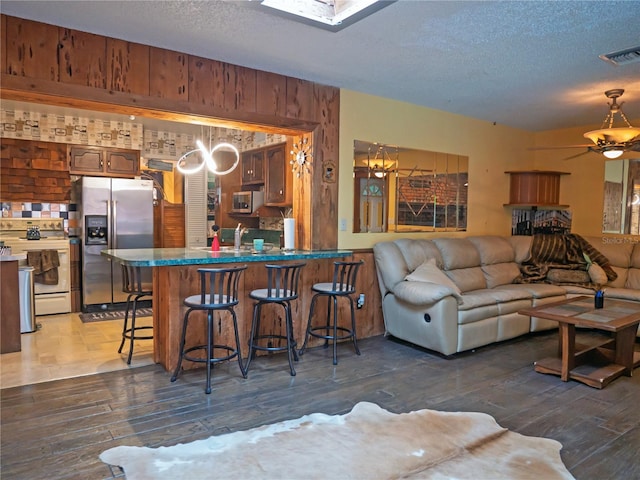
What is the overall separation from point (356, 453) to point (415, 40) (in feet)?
9.17

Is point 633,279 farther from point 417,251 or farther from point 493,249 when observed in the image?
point 417,251

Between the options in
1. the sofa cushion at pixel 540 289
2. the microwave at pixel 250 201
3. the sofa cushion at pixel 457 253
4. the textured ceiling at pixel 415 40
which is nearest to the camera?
the textured ceiling at pixel 415 40

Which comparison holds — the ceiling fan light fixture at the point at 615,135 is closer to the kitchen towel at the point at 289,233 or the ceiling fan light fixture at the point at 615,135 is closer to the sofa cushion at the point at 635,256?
the sofa cushion at the point at 635,256

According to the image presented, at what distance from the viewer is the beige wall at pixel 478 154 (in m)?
4.67

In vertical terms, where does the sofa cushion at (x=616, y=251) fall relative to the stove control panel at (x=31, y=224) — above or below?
below

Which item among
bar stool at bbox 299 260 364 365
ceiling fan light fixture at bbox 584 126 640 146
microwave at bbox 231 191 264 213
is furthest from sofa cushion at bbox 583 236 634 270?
microwave at bbox 231 191 264 213

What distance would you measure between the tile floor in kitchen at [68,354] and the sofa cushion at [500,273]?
3805mm

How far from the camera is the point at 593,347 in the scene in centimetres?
380

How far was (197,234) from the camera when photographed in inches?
281

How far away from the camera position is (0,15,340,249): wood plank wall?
3029 mm

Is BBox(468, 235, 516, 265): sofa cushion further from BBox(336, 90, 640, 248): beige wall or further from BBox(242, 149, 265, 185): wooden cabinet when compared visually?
BBox(242, 149, 265, 185): wooden cabinet

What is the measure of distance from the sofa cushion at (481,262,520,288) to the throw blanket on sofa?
0.36 ft

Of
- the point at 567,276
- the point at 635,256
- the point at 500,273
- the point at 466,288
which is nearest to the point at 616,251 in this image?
the point at 635,256

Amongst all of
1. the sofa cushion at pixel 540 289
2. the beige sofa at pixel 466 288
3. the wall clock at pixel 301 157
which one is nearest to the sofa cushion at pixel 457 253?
the beige sofa at pixel 466 288
